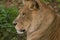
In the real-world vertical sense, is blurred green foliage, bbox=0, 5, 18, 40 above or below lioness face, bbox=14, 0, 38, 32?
below

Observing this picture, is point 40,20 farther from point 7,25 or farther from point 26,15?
point 7,25

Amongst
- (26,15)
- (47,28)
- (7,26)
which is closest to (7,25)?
(7,26)

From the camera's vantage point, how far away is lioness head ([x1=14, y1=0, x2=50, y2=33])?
4.49 metres

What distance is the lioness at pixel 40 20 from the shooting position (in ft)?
14.8

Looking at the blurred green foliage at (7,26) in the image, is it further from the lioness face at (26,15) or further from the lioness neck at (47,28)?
the lioness neck at (47,28)

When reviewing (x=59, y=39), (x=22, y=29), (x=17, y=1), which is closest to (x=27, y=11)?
(x=22, y=29)

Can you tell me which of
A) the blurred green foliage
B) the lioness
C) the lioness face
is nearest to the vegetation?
the blurred green foliage

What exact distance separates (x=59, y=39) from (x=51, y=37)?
0.13 meters

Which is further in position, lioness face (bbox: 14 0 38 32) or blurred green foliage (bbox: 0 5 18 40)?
blurred green foliage (bbox: 0 5 18 40)

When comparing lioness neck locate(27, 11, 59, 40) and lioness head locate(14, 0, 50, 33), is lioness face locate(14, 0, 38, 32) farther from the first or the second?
lioness neck locate(27, 11, 59, 40)

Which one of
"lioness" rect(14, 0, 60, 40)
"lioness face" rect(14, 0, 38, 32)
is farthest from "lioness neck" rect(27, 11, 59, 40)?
"lioness face" rect(14, 0, 38, 32)

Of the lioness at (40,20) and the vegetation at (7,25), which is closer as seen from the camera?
the lioness at (40,20)

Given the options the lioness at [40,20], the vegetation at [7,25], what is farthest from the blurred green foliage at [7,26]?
the lioness at [40,20]

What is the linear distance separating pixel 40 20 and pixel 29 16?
188mm
